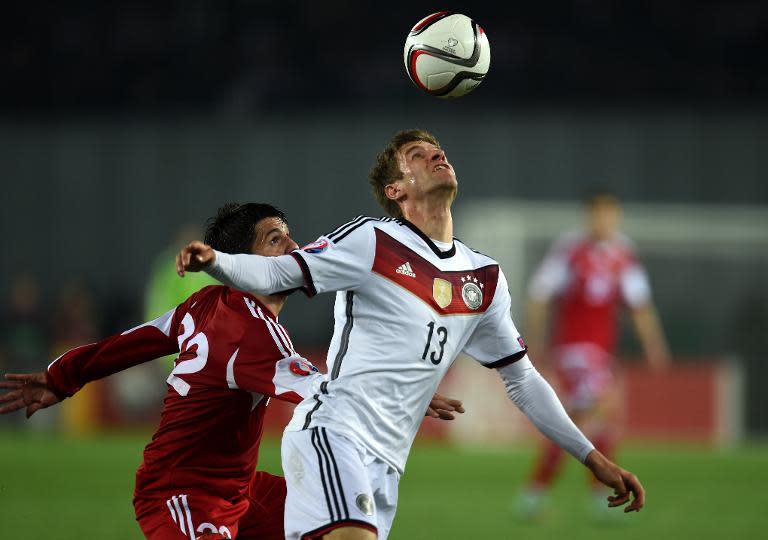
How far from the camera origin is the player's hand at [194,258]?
3.99 m

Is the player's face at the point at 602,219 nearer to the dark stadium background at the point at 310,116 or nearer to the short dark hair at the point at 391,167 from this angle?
the short dark hair at the point at 391,167

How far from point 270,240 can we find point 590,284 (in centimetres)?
598

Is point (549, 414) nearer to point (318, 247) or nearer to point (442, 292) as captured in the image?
point (442, 292)

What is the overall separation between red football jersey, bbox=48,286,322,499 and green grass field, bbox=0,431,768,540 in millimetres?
3163

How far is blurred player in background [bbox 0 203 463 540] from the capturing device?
4875mm

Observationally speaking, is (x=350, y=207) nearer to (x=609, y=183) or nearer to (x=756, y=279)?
(x=609, y=183)

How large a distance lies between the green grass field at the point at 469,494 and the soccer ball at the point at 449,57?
11.1 ft

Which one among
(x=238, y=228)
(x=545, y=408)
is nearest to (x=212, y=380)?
(x=238, y=228)

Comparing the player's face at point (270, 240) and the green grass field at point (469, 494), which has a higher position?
the player's face at point (270, 240)

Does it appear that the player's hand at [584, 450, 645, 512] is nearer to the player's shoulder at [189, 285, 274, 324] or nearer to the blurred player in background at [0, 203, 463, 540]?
the blurred player in background at [0, 203, 463, 540]

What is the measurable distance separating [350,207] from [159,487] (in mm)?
17786

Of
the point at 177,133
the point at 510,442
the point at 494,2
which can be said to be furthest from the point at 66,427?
the point at 494,2

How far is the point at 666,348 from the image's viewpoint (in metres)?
17.5

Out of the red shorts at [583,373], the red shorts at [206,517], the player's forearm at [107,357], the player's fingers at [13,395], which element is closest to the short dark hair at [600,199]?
the red shorts at [583,373]
